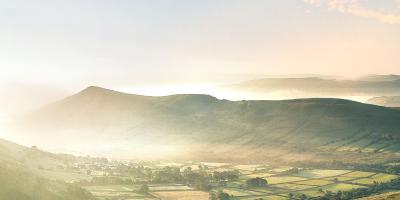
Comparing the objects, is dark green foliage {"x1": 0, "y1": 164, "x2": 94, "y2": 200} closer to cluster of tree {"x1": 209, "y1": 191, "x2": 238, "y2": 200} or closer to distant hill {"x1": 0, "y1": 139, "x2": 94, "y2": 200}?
distant hill {"x1": 0, "y1": 139, "x2": 94, "y2": 200}

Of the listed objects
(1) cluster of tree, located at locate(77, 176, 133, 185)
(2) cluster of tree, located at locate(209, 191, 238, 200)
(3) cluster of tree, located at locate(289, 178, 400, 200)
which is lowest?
(3) cluster of tree, located at locate(289, 178, 400, 200)

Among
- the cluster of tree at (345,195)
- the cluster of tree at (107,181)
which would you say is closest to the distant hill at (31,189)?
the cluster of tree at (107,181)

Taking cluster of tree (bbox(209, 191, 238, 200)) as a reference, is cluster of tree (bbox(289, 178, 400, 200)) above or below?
below

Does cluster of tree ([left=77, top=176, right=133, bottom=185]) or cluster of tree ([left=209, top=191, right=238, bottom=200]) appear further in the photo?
cluster of tree ([left=77, top=176, right=133, bottom=185])

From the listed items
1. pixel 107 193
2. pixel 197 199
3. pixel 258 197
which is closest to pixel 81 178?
pixel 107 193

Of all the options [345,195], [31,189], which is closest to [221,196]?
[345,195]

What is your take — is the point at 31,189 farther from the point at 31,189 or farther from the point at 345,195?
the point at 345,195

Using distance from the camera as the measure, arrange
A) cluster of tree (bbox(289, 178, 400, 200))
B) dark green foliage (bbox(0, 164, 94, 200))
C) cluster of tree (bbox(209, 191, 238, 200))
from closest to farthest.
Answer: dark green foliage (bbox(0, 164, 94, 200))
cluster of tree (bbox(209, 191, 238, 200))
cluster of tree (bbox(289, 178, 400, 200))

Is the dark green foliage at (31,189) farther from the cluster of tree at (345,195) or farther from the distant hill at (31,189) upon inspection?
the cluster of tree at (345,195)

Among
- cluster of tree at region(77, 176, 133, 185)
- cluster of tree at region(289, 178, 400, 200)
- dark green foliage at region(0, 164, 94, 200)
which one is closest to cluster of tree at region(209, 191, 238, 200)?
cluster of tree at region(289, 178, 400, 200)

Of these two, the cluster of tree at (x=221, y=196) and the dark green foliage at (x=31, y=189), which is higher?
the dark green foliage at (x=31, y=189)

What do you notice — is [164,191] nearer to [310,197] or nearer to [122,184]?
[122,184]

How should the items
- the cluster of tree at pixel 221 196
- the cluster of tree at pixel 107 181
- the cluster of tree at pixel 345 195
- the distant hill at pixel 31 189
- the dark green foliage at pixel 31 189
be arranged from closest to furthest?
the dark green foliage at pixel 31 189, the distant hill at pixel 31 189, the cluster of tree at pixel 221 196, the cluster of tree at pixel 345 195, the cluster of tree at pixel 107 181

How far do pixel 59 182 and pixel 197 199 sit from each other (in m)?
51.4
